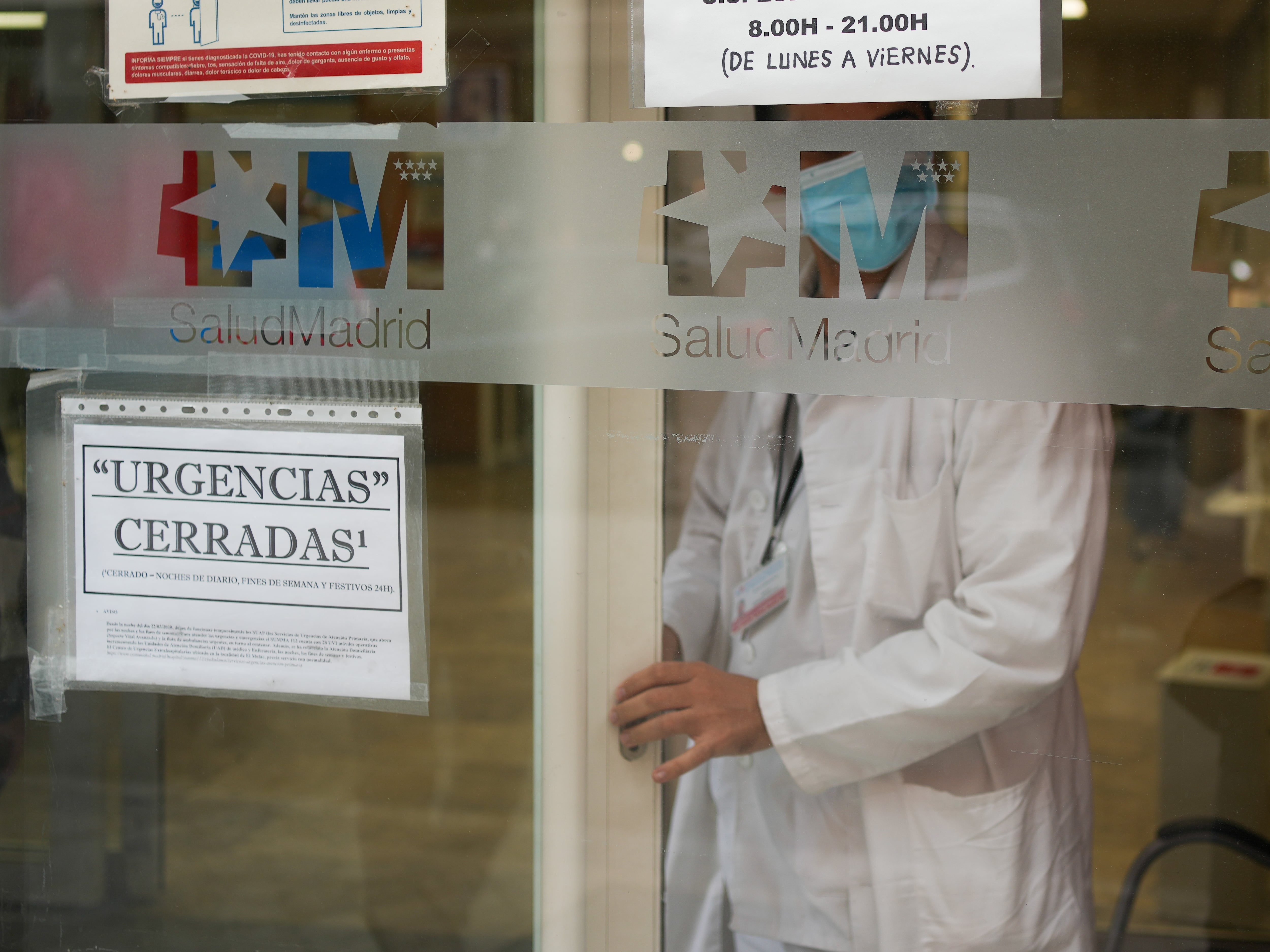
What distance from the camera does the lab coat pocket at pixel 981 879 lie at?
1.32 metres

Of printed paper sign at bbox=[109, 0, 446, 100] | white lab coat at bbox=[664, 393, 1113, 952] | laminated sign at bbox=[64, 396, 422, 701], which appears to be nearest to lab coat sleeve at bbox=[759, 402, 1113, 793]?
white lab coat at bbox=[664, 393, 1113, 952]

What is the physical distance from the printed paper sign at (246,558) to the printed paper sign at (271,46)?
0.47m

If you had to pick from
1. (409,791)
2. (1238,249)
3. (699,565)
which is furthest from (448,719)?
(1238,249)

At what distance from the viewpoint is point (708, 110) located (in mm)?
1247

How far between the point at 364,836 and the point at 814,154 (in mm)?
1190

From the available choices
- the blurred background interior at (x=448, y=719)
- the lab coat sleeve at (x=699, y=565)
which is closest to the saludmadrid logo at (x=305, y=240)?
the blurred background interior at (x=448, y=719)

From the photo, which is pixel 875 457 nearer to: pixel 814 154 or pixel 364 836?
pixel 814 154

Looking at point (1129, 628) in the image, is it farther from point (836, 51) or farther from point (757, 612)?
point (836, 51)

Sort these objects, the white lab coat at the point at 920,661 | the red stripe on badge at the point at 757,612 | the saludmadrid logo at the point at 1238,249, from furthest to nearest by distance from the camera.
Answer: the red stripe on badge at the point at 757,612 → the white lab coat at the point at 920,661 → the saludmadrid logo at the point at 1238,249

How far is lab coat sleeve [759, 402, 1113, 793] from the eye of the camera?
4.07 ft

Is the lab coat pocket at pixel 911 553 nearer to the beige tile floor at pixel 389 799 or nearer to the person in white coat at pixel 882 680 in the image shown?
the person in white coat at pixel 882 680

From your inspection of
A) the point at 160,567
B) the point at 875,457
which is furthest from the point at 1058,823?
the point at 160,567

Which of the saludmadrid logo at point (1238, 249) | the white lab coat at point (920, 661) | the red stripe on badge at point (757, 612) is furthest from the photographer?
the red stripe on badge at point (757, 612)

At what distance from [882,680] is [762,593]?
192 mm
